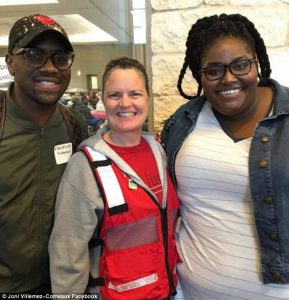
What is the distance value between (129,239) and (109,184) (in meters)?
0.20

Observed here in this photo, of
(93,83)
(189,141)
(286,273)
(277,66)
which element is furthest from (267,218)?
(93,83)

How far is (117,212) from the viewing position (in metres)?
1.15

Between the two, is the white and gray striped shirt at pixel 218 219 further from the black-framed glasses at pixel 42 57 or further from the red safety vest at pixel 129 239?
the black-framed glasses at pixel 42 57

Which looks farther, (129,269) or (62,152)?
(62,152)

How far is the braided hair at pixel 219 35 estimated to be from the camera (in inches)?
45.6

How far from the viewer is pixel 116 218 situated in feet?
3.78

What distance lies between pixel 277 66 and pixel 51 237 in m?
1.11

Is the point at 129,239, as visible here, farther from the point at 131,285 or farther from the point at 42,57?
the point at 42,57

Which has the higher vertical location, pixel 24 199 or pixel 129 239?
pixel 24 199

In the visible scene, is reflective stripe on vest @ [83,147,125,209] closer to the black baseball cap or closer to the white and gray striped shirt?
the white and gray striped shirt

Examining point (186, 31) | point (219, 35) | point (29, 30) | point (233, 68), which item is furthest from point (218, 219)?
point (29, 30)

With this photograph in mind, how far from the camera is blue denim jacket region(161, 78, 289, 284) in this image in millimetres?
1068

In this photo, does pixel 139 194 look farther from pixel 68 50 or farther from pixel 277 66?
pixel 277 66

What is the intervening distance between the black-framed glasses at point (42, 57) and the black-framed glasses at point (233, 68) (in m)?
0.53
